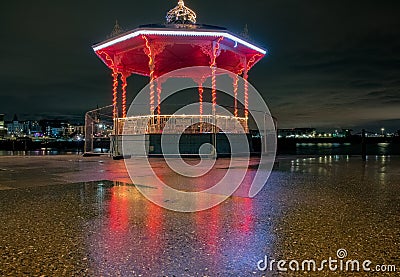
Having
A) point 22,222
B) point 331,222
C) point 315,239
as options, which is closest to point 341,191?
point 331,222

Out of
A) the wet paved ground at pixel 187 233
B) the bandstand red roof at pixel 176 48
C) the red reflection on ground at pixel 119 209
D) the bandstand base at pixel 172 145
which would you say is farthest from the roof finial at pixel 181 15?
the wet paved ground at pixel 187 233

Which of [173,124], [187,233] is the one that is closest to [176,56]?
[173,124]

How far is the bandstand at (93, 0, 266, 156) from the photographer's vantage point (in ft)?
51.7

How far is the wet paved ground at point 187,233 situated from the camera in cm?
243

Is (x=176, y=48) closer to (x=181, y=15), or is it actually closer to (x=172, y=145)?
(x=181, y=15)

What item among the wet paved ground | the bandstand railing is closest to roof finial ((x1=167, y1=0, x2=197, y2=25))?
the bandstand railing

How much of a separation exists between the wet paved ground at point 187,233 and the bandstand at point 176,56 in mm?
10594

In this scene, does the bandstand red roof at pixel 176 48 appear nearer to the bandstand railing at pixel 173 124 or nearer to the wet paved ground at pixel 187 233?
the bandstand railing at pixel 173 124

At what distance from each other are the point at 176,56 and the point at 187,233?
1830 centimetres

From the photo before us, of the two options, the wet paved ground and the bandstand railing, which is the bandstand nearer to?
the bandstand railing

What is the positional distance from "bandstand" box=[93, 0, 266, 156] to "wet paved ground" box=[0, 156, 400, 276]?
1059 centimetres

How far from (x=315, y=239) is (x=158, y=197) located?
2.98 metres

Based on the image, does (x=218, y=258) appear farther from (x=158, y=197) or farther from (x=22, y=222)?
(x=158, y=197)

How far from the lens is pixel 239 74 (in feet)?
73.4
